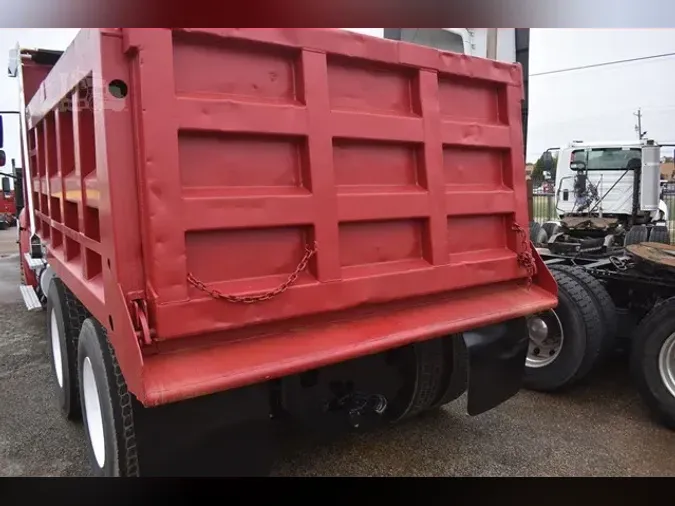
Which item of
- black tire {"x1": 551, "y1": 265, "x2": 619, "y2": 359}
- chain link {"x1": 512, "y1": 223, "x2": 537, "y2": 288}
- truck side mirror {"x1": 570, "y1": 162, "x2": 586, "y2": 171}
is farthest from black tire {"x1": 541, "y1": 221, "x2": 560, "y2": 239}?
chain link {"x1": 512, "y1": 223, "x2": 537, "y2": 288}

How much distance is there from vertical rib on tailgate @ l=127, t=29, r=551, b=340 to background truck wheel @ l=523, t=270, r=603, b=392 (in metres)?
1.14

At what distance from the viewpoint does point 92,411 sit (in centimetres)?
279

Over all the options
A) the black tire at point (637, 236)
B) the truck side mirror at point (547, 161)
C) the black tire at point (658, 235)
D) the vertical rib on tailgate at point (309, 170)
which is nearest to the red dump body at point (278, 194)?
the vertical rib on tailgate at point (309, 170)

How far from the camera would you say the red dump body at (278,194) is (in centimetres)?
189

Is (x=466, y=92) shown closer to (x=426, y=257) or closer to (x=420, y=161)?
(x=420, y=161)

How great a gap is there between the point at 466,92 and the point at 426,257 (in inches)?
34.1

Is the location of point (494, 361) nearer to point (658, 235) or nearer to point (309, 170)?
point (309, 170)

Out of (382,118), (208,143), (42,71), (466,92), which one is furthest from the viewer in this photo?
(42,71)

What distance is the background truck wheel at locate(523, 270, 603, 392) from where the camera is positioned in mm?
3752

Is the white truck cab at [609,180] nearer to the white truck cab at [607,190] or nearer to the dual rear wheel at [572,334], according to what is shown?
the white truck cab at [607,190]

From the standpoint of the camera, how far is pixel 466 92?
2.83 m

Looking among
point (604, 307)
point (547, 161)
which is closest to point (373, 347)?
point (604, 307)

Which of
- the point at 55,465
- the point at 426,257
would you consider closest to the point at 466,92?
the point at 426,257

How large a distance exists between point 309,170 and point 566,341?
2.50 metres
